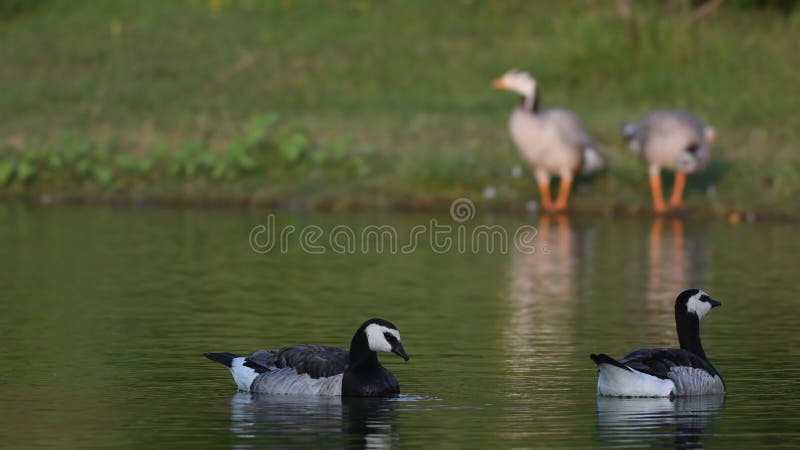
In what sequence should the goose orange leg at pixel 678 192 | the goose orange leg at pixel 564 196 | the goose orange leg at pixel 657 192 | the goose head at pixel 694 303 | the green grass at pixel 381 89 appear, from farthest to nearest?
the green grass at pixel 381 89 < the goose orange leg at pixel 564 196 < the goose orange leg at pixel 678 192 < the goose orange leg at pixel 657 192 < the goose head at pixel 694 303

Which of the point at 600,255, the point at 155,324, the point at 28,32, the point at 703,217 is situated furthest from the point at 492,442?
the point at 28,32

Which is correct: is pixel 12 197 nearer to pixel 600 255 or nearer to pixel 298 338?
pixel 600 255

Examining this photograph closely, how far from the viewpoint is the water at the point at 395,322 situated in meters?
13.0

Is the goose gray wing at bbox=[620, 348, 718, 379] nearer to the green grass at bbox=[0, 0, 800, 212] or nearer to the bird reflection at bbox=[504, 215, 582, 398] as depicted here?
the bird reflection at bbox=[504, 215, 582, 398]

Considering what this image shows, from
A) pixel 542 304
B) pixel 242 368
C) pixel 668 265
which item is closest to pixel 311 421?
pixel 242 368

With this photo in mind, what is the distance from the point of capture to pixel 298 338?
17.9 m

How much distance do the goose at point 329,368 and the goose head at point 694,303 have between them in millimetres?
2550

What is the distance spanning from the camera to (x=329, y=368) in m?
14.7

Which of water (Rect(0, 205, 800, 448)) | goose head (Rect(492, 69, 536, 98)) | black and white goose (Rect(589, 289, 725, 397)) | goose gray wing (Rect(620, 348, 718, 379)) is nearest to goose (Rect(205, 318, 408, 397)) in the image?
water (Rect(0, 205, 800, 448))

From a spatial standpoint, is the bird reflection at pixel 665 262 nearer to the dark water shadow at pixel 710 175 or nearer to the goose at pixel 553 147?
the goose at pixel 553 147

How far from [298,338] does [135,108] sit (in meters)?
21.3

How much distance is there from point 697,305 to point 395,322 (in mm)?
4530

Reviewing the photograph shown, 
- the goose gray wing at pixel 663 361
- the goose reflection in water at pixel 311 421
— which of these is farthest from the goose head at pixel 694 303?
the goose reflection in water at pixel 311 421

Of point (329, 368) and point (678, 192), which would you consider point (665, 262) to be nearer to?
point (678, 192)
